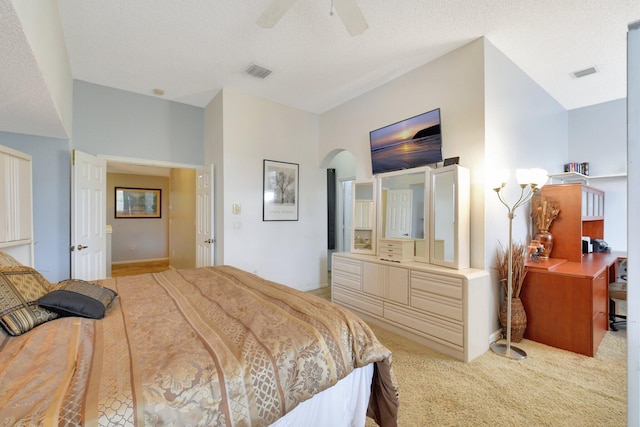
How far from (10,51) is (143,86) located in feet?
7.80

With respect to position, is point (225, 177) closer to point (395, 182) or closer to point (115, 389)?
point (395, 182)

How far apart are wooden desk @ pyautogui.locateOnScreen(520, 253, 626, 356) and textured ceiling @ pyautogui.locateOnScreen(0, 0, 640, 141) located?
2194 mm

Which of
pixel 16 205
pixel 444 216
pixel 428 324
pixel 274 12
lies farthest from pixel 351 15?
pixel 16 205

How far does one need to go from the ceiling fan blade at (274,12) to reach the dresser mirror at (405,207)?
1.90m

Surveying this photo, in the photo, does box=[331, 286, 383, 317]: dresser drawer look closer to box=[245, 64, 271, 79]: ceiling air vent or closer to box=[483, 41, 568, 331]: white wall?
box=[483, 41, 568, 331]: white wall

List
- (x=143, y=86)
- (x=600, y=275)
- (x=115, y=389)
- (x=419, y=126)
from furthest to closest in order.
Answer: (x=143, y=86), (x=419, y=126), (x=600, y=275), (x=115, y=389)

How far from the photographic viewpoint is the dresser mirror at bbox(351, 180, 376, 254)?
3.45 m

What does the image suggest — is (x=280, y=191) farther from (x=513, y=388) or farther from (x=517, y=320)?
(x=513, y=388)

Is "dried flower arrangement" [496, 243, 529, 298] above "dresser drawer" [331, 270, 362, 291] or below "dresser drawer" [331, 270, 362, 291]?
above

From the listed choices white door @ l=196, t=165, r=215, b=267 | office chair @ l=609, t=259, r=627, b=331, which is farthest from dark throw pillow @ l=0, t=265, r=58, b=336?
office chair @ l=609, t=259, r=627, b=331

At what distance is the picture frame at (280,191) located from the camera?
404 cm

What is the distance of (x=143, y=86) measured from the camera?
3588 mm

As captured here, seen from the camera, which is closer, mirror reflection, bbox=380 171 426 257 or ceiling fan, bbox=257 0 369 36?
ceiling fan, bbox=257 0 369 36

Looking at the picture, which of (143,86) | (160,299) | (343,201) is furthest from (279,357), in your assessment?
(343,201)
